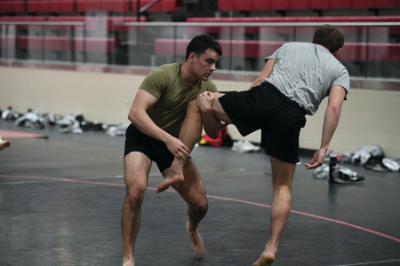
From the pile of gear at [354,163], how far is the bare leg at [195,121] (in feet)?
19.3

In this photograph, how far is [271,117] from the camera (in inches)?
300

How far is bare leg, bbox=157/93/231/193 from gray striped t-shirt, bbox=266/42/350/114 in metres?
0.47

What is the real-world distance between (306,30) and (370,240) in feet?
25.9

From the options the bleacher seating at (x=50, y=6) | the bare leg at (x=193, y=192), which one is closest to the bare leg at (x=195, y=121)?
the bare leg at (x=193, y=192)

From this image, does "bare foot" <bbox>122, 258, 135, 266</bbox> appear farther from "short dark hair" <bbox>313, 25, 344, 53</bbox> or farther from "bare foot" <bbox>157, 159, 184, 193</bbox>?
"short dark hair" <bbox>313, 25, 344, 53</bbox>

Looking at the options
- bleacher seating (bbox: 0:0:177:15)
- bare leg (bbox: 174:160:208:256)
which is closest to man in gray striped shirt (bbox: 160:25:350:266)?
bare leg (bbox: 174:160:208:256)

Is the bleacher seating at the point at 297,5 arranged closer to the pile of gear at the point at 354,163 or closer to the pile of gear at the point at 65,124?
the pile of gear at the point at 354,163

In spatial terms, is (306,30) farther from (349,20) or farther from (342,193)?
(342,193)

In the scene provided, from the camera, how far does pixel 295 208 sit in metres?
11.2

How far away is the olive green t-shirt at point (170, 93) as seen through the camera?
25.1 feet

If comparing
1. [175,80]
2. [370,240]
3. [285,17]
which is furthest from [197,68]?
[285,17]

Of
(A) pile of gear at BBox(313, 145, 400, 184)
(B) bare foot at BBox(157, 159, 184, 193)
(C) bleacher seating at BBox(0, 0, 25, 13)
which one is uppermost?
(C) bleacher seating at BBox(0, 0, 25, 13)

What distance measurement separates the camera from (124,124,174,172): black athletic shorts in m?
7.79

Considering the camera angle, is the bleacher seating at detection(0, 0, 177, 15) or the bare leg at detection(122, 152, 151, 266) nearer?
the bare leg at detection(122, 152, 151, 266)
